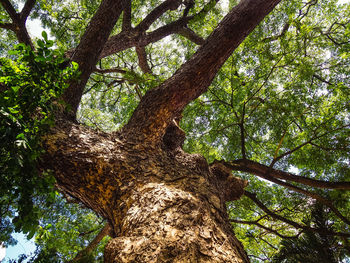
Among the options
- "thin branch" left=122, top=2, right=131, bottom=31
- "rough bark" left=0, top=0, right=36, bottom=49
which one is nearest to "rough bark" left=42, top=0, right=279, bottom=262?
"rough bark" left=0, top=0, right=36, bottom=49

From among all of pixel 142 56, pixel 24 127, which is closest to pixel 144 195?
pixel 24 127

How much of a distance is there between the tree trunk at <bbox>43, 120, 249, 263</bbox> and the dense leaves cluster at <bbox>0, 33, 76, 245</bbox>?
44 cm

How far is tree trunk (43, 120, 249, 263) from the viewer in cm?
136

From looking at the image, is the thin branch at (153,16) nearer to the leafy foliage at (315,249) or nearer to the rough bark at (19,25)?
the rough bark at (19,25)

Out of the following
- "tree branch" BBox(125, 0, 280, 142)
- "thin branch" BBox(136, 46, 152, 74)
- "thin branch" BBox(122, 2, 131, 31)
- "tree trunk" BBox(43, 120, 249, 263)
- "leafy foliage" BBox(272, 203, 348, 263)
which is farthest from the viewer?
"thin branch" BBox(136, 46, 152, 74)

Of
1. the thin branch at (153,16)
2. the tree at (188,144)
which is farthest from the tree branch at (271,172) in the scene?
the thin branch at (153,16)

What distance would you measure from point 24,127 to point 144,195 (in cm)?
109

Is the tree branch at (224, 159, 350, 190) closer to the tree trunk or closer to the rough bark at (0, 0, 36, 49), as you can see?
the tree trunk

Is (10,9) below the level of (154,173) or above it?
above

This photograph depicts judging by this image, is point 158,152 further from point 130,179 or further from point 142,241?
point 142,241

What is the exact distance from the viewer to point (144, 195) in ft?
6.01

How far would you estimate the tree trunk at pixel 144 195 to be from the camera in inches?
53.6

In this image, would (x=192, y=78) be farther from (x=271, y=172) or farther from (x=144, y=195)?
(x=271, y=172)

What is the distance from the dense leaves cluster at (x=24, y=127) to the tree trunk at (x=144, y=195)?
1.46ft
